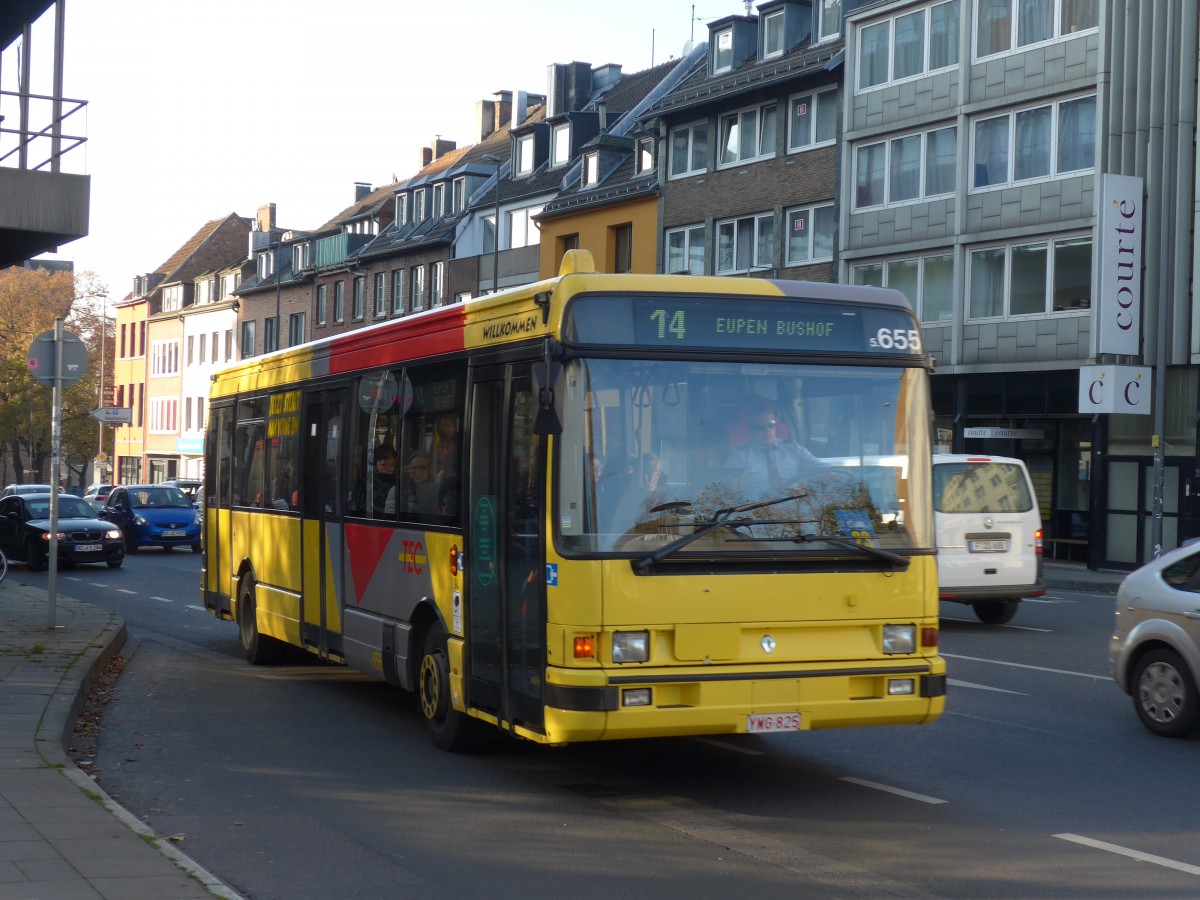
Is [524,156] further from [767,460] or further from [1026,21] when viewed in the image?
[767,460]

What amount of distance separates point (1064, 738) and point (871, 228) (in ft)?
102

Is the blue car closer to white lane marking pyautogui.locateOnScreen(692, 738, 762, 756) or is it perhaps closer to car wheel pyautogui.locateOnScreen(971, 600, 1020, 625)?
car wheel pyautogui.locateOnScreen(971, 600, 1020, 625)

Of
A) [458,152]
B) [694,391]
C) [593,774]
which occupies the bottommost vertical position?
[593,774]

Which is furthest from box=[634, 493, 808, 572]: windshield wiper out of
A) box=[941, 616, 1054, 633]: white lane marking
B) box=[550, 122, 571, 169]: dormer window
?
box=[550, 122, 571, 169]: dormer window

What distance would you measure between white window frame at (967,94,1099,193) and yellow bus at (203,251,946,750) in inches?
1074

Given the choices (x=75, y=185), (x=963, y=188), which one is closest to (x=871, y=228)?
(x=963, y=188)

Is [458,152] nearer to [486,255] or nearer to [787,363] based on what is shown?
[486,255]

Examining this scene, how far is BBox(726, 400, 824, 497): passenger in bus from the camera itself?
329 inches

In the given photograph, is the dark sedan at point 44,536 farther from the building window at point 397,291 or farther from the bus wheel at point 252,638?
the building window at point 397,291

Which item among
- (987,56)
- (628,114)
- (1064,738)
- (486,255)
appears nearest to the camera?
(1064,738)

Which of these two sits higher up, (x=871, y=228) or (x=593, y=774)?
(x=871, y=228)

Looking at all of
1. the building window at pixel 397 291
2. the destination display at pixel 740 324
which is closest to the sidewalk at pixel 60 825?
the destination display at pixel 740 324

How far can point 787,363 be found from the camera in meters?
8.60

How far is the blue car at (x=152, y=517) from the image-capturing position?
37688 mm
